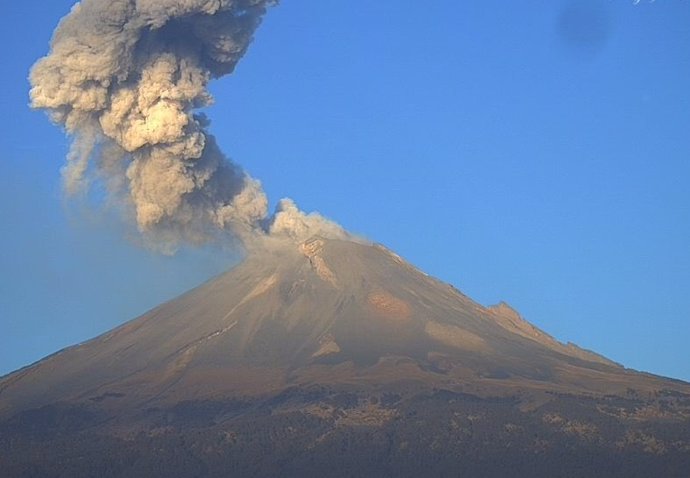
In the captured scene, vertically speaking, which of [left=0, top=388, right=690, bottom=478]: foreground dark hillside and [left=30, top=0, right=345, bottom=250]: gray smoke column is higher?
[left=30, top=0, right=345, bottom=250]: gray smoke column

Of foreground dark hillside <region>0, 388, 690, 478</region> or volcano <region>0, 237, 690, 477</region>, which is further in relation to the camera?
volcano <region>0, 237, 690, 477</region>

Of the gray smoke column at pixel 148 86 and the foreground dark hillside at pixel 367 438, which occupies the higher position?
the gray smoke column at pixel 148 86

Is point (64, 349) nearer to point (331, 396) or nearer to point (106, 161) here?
point (106, 161)

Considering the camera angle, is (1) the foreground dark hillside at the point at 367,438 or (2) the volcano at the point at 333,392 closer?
(1) the foreground dark hillside at the point at 367,438

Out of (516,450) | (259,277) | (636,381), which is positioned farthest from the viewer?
(259,277)

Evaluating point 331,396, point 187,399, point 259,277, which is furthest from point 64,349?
point 331,396

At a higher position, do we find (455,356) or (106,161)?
(106,161)

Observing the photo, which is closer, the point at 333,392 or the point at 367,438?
the point at 367,438

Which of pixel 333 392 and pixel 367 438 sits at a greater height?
pixel 333 392
